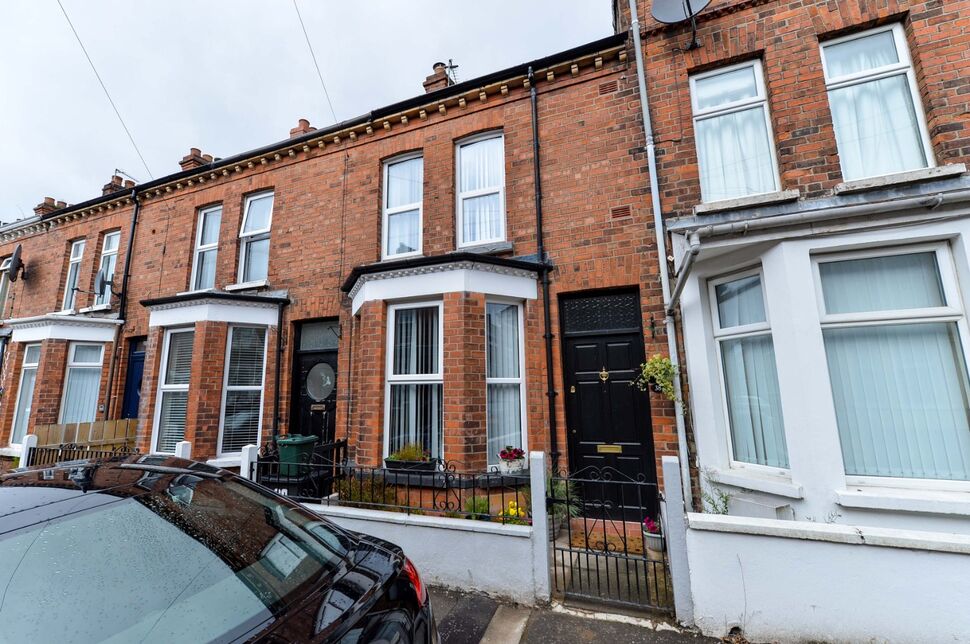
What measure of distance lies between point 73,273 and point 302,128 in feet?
24.2

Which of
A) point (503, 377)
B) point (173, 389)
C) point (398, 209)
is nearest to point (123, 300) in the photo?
point (173, 389)

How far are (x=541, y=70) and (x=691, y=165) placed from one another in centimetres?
267

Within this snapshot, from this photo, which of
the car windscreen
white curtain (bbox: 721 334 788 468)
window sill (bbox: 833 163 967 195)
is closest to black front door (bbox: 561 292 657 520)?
white curtain (bbox: 721 334 788 468)

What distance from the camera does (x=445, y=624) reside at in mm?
3129

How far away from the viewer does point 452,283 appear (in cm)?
520

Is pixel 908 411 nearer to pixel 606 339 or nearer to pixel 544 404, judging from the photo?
pixel 606 339

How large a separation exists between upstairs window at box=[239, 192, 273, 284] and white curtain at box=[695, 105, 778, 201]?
7374 mm

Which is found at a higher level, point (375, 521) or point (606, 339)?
point (606, 339)

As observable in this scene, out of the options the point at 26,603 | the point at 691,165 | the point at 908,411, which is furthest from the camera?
the point at 691,165

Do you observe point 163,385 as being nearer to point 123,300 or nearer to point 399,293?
point 123,300

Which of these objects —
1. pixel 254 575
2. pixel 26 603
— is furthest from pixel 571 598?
pixel 26 603

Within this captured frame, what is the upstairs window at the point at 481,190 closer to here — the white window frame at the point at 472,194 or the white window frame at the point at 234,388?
the white window frame at the point at 472,194

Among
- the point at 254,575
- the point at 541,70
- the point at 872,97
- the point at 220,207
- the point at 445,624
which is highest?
the point at 541,70

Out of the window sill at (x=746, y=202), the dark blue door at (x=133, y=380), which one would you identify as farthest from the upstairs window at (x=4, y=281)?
the window sill at (x=746, y=202)
